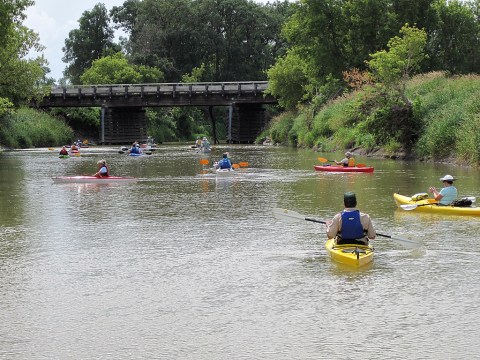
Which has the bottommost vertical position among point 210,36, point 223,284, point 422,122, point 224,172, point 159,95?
Answer: point 223,284

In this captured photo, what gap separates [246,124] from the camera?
73562 mm

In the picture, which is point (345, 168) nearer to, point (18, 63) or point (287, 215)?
point (287, 215)

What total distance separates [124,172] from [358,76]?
41.5 ft

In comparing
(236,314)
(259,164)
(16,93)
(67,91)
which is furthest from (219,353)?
(67,91)

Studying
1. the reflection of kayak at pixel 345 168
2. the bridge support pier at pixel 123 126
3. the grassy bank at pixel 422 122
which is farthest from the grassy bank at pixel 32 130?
the reflection of kayak at pixel 345 168

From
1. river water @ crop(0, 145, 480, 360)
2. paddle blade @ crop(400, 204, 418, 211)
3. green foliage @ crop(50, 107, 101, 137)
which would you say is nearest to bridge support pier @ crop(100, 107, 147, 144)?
green foliage @ crop(50, 107, 101, 137)

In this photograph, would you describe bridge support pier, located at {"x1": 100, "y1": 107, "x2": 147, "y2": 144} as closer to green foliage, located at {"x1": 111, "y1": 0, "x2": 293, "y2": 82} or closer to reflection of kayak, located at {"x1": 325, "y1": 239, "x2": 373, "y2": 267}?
green foliage, located at {"x1": 111, "y1": 0, "x2": 293, "y2": 82}

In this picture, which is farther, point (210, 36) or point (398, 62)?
point (210, 36)

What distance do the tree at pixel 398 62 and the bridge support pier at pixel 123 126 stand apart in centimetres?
3390

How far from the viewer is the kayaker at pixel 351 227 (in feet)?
41.1

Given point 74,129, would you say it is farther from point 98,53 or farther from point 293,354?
point 293,354

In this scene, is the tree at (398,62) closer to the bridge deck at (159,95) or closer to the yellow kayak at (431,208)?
the yellow kayak at (431,208)

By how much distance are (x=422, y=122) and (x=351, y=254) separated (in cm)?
2545

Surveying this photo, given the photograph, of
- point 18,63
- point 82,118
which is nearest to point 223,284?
point 18,63
